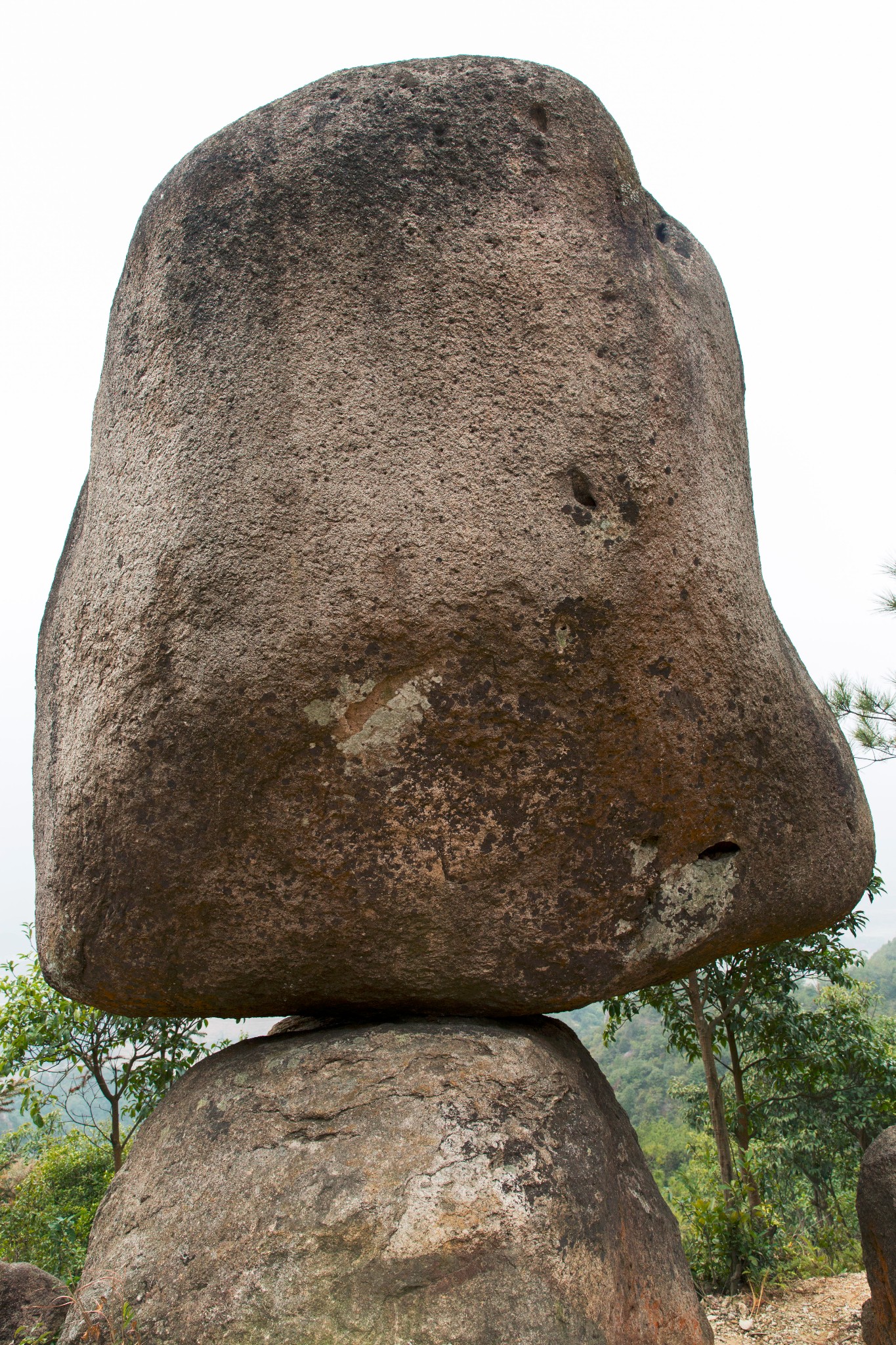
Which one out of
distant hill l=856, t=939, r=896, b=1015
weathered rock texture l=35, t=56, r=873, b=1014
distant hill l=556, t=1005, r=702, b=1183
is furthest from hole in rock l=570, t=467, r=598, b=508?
distant hill l=856, t=939, r=896, b=1015

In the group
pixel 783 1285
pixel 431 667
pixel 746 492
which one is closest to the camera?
pixel 431 667

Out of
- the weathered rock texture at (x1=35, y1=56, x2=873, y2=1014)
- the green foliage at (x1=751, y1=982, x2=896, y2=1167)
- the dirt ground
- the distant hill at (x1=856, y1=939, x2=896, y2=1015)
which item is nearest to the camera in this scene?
the weathered rock texture at (x1=35, y1=56, x2=873, y2=1014)

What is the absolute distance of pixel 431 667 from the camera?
186 centimetres

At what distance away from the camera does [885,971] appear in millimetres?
58781

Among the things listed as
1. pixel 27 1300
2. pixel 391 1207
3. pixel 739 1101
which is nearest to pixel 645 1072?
pixel 739 1101

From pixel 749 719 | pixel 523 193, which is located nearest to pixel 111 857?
pixel 749 719

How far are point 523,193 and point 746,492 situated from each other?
925mm

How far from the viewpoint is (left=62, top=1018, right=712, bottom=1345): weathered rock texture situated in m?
1.62

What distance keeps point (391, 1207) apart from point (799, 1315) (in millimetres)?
4506

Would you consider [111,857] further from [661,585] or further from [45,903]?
[661,585]

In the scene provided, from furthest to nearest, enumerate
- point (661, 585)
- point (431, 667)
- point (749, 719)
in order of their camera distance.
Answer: point (749, 719) → point (661, 585) → point (431, 667)

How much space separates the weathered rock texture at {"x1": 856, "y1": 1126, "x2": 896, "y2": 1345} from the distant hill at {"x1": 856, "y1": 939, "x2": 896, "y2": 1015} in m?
39.8

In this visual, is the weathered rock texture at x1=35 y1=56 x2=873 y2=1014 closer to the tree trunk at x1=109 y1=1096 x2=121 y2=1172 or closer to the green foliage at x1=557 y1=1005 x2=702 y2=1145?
the tree trunk at x1=109 y1=1096 x2=121 y2=1172

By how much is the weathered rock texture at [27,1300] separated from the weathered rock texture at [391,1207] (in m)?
1.34
